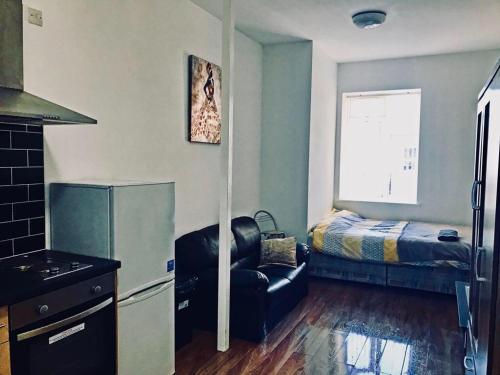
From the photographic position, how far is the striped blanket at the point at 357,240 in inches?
187

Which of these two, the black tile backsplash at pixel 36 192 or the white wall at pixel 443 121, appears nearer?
the black tile backsplash at pixel 36 192

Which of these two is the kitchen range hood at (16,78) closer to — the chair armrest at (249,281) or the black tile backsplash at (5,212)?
the black tile backsplash at (5,212)

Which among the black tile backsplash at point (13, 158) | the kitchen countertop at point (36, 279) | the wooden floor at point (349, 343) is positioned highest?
the black tile backsplash at point (13, 158)

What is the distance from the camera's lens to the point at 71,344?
2004mm

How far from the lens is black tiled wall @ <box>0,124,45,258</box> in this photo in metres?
2.24

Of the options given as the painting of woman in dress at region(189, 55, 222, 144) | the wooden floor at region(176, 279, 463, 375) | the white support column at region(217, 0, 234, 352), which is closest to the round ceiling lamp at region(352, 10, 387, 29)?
the painting of woman in dress at region(189, 55, 222, 144)

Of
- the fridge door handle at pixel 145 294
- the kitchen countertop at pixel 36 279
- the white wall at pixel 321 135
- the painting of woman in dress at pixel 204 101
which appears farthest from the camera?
the white wall at pixel 321 135

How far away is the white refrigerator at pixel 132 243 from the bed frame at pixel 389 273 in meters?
2.70

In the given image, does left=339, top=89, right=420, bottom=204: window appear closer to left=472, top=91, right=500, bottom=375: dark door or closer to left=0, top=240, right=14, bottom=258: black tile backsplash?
left=472, top=91, right=500, bottom=375: dark door

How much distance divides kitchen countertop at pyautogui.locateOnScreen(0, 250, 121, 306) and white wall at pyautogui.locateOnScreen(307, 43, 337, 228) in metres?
3.23

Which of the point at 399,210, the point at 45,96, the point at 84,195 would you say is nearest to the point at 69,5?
the point at 45,96

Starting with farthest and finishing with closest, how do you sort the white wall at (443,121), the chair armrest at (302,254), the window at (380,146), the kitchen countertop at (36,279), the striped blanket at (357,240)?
the window at (380,146), the white wall at (443,121), the striped blanket at (357,240), the chair armrest at (302,254), the kitchen countertop at (36,279)

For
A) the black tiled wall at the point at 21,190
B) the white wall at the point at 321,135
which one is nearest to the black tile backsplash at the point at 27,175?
the black tiled wall at the point at 21,190

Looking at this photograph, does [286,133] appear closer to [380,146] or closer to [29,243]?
[380,146]
